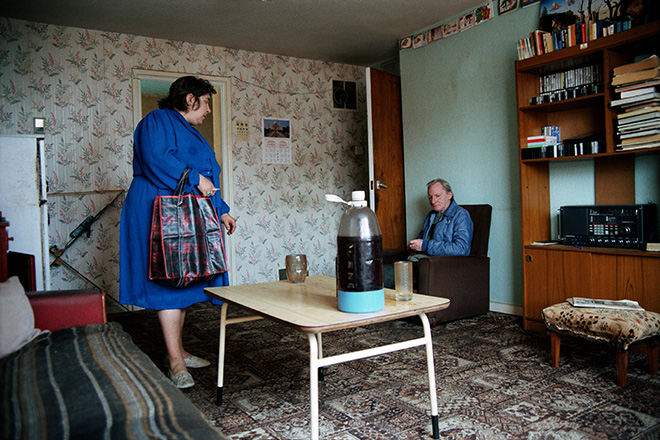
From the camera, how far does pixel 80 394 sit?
1147 mm

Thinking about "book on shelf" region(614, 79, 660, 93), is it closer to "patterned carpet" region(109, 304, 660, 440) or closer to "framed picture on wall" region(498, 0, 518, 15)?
"framed picture on wall" region(498, 0, 518, 15)

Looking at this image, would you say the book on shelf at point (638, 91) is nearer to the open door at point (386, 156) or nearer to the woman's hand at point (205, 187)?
the open door at point (386, 156)

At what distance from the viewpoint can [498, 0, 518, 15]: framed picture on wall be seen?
3.42 metres

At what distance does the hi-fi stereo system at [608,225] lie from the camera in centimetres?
259

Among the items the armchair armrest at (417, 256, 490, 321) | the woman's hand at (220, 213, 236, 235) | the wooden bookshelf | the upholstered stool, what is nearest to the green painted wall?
the wooden bookshelf

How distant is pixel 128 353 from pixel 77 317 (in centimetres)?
50

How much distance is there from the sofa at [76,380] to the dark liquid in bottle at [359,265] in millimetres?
549

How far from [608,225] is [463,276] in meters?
0.97

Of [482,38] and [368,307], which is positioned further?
[482,38]

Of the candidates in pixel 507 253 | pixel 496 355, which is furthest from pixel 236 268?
pixel 496 355

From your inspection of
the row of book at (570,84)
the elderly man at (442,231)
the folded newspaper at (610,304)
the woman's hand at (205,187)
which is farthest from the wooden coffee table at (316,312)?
the row of book at (570,84)

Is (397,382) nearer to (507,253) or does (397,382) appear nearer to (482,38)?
(507,253)

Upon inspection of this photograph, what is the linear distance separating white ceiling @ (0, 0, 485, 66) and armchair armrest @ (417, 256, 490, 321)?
79.4 inches

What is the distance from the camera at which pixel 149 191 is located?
2205 millimetres
